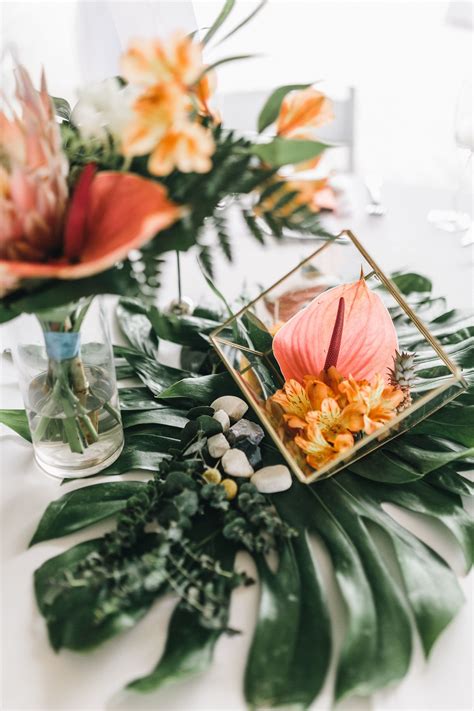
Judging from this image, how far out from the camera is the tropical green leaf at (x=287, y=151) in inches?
19.6

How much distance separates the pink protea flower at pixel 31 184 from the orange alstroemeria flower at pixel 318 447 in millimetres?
293

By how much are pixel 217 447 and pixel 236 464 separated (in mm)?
27

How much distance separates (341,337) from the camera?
2.28 ft

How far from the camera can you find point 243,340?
2.41 ft

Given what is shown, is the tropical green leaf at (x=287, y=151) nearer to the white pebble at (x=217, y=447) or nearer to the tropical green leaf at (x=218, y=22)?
the tropical green leaf at (x=218, y=22)

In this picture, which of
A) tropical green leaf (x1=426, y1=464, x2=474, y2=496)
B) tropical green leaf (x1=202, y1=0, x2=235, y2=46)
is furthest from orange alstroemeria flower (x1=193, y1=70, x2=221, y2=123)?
tropical green leaf (x1=426, y1=464, x2=474, y2=496)

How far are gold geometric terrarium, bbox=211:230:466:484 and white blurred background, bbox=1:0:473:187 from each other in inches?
15.2

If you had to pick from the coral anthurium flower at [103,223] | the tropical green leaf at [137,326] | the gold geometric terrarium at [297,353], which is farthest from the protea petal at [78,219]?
the tropical green leaf at [137,326]

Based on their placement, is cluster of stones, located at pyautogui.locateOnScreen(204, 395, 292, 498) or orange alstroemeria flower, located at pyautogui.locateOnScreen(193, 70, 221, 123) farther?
cluster of stones, located at pyautogui.locateOnScreen(204, 395, 292, 498)

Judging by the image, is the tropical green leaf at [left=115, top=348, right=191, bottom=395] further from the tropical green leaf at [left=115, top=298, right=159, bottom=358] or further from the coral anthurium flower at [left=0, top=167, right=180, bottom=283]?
the coral anthurium flower at [left=0, top=167, right=180, bottom=283]

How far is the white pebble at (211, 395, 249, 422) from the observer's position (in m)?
0.71

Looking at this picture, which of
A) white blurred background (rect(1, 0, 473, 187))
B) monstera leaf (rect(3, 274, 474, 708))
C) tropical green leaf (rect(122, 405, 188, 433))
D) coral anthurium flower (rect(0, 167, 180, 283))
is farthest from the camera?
white blurred background (rect(1, 0, 473, 187))

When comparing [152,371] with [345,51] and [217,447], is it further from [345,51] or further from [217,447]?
[345,51]

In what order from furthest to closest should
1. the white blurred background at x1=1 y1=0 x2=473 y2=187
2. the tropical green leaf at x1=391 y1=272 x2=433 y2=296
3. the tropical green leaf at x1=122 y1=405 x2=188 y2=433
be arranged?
the white blurred background at x1=1 y1=0 x2=473 y2=187 → the tropical green leaf at x1=391 y1=272 x2=433 y2=296 → the tropical green leaf at x1=122 y1=405 x2=188 y2=433
